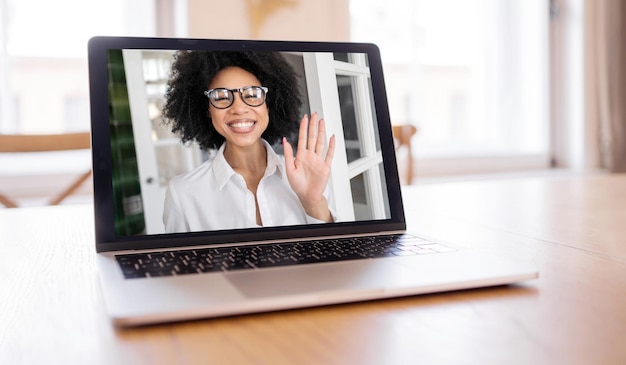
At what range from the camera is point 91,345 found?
0.37 metres

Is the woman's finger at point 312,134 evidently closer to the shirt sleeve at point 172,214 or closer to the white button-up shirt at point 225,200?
the white button-up shirt at point 225,200

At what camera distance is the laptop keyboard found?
52cm

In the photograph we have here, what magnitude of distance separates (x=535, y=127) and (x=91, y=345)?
10.6 feet

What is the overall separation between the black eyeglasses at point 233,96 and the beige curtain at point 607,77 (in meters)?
2.87

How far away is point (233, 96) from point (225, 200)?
0.12 meters

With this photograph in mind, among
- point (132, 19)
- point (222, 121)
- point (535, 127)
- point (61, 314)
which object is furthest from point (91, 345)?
point (535, 127)

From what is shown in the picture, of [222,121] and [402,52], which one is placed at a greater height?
[402,52]

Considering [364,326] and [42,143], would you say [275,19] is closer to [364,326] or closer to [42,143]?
[42,143]

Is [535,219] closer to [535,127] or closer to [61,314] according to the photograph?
[61,314]

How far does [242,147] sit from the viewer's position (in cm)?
69

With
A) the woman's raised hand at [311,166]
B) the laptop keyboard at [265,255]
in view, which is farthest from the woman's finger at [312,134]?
the laptop keyboard at [265,255]

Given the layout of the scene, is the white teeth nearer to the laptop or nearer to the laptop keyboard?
the laptop

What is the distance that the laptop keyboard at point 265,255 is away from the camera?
Answer: 52 cm

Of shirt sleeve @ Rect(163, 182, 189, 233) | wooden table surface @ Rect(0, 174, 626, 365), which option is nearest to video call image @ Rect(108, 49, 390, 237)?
shirt sleeve @ Rect(163, 182, 189, 233)
